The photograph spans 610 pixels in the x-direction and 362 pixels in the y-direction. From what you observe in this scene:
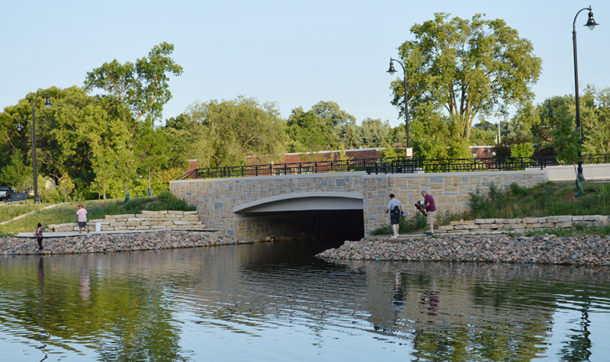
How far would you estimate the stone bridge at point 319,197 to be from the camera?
27906 mm

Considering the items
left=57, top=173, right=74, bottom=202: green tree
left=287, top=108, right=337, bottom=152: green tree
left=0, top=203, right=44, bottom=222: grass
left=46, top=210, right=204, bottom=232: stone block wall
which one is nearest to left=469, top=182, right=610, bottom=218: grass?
left=46, top=210, right=204, bottom=232: stone block wall

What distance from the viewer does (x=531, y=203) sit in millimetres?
26203

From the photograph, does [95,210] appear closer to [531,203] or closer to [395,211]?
[395,211]

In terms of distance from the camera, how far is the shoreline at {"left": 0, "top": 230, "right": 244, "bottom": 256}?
30.9 meters

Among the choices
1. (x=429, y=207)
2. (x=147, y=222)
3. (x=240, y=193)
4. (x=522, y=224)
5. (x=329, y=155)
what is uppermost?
(x=329, y=155)

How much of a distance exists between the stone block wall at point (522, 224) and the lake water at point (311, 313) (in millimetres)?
3922

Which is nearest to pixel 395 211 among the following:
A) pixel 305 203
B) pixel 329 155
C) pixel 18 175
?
pixel 305 203

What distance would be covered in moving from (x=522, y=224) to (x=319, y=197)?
11832mm

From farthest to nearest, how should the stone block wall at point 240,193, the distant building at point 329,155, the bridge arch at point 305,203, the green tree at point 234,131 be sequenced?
the distant building at point 329,155
the green tree at point 234,131
the stone block wall at point 240,193
the bridge arch at point 305,203

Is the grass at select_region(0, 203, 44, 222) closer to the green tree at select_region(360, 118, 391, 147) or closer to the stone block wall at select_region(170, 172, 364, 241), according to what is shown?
the stone block wall at select_region(170, 172, 364, 241)

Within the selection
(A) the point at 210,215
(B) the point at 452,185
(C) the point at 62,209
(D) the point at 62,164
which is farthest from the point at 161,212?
(D) the point at 62,164

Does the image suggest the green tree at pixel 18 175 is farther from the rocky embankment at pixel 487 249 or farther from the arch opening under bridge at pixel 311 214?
the rocky embankment at pixel 487 249

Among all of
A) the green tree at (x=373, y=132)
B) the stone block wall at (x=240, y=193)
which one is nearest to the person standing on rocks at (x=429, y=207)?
the stone block wall at (x=240, y=193)

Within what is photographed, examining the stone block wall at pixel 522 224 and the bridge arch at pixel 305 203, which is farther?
the bridge arch at pixel 305 203
